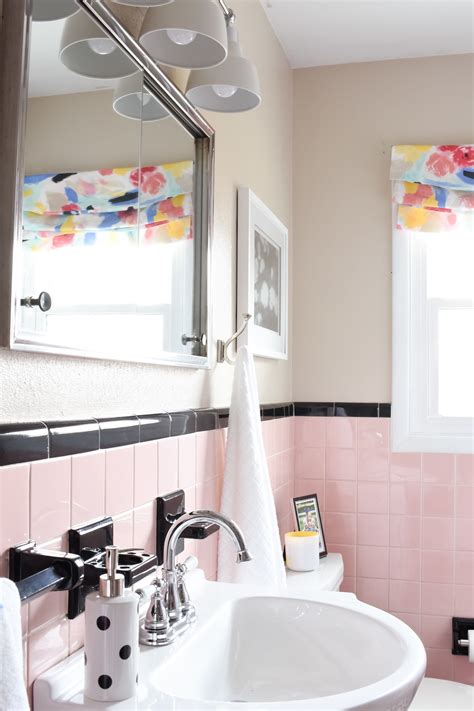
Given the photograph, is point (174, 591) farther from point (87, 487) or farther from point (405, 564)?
point (405, 564)

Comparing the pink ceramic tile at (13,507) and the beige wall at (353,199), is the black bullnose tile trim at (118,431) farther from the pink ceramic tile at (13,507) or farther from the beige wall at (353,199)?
the beige wall at (353,199)

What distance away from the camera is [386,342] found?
274 cm

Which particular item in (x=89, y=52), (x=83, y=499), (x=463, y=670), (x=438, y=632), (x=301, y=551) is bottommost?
(x=463, y=670)

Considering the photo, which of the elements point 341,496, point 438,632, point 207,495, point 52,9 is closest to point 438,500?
point 341,496

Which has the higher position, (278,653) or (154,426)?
(154,426)

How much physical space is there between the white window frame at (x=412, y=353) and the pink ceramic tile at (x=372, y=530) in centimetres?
26

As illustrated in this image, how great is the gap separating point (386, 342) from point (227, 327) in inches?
37.2

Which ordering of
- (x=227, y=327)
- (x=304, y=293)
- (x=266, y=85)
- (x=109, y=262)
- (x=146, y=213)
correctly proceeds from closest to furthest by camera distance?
(x=109, y=262) → (x=146, y=213) → (x=227, y=327) → (x=266, y=85) → (x=304, y=293)

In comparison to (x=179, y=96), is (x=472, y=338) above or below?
below

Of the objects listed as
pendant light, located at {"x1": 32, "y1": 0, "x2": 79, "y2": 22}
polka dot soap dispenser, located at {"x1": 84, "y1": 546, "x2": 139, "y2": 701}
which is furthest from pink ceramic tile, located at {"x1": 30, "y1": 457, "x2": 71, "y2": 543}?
pendant light, located at {"x1": 32, "y1": 0, "x2": 79, "y2": 22}

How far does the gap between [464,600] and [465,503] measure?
336 millimetres

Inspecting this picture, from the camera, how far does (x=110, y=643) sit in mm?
954

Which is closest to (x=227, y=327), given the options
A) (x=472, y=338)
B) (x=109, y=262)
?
(x=109, y=262)

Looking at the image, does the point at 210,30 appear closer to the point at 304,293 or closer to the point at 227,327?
the point at 227,327
